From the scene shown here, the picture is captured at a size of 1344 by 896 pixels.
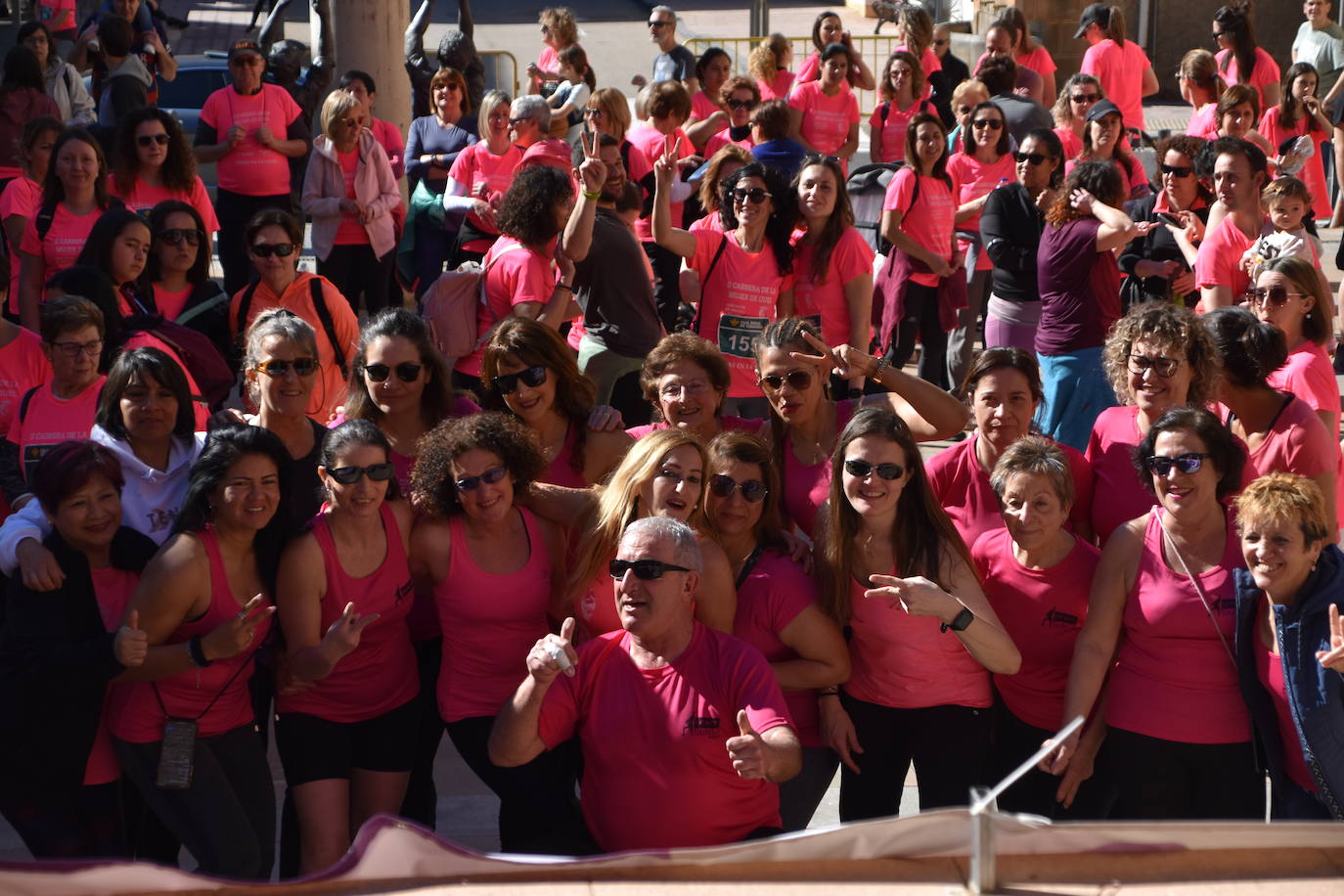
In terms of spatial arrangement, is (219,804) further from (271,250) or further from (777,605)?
(271,250)

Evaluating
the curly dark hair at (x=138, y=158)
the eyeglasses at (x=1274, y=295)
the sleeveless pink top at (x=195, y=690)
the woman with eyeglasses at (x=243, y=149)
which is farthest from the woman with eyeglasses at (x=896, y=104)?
the sleeveless pink top at (x=195, y=690)

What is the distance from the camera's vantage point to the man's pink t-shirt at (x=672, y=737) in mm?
3811

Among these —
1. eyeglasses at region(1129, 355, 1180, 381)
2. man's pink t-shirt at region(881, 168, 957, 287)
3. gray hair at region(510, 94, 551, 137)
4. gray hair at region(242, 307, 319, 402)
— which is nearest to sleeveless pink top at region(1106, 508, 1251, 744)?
eyeglasses at region(1129, 355, 1180, 381)

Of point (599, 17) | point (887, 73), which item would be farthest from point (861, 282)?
point (599, 17)

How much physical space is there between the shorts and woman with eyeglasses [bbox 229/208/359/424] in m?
1.83

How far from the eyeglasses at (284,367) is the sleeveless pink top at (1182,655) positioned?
255cm

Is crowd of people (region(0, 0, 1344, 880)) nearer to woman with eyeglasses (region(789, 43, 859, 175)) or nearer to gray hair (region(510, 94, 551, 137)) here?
gray hair (region(510, 94, 551, 137))

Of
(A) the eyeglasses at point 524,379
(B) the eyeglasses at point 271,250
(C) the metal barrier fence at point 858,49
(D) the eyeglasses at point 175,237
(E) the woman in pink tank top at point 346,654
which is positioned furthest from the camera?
(C) the metal barrier fence at point 858,49

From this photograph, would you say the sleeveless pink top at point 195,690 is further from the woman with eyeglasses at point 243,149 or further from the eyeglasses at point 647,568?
the woman with eyeglasses at point 243,149

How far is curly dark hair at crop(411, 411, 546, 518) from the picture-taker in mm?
4312

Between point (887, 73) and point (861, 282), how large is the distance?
199 inches

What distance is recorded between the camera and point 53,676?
3992 mm

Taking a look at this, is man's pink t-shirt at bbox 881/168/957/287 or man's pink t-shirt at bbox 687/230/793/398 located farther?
man's pink t-shirt at bbox 881/168/957/287

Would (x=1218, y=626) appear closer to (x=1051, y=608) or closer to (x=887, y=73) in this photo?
(x=1051, y=608)
